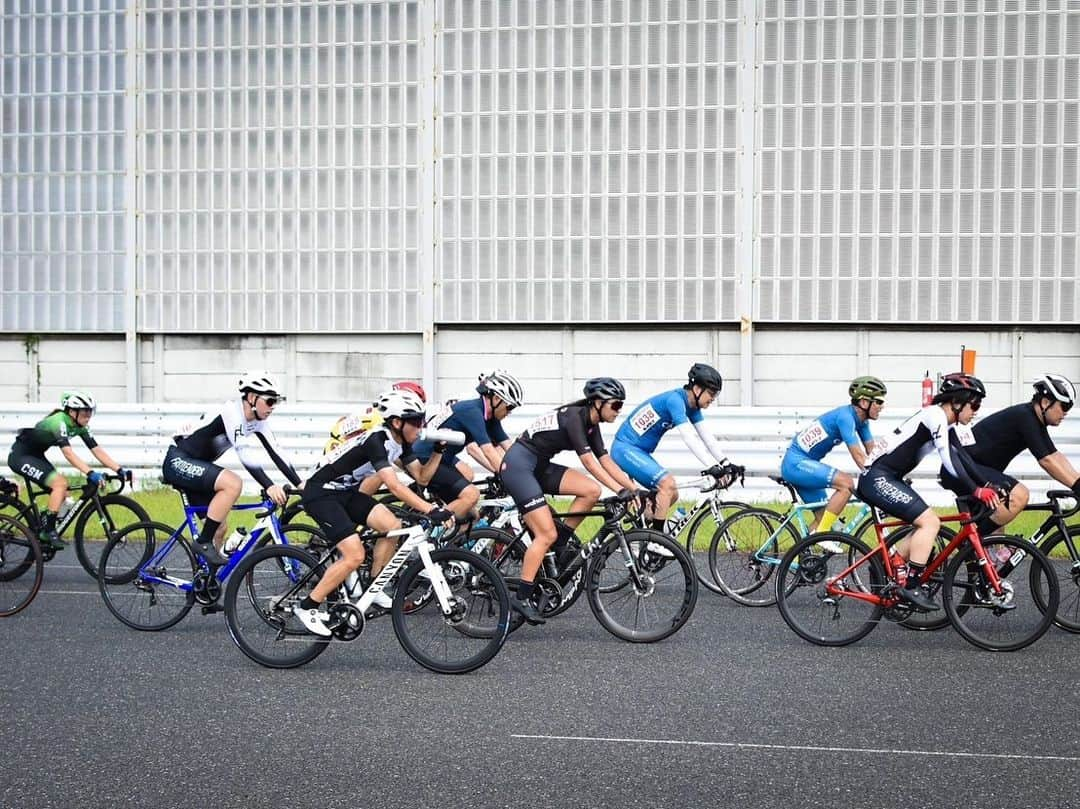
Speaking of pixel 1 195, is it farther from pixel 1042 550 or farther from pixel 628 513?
pixel 1042 550

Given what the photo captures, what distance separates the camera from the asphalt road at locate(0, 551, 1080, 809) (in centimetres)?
611

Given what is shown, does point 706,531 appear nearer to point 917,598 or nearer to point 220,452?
point 917,598

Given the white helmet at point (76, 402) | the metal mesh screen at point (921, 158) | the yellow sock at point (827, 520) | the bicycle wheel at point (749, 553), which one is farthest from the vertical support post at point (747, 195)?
the white helmet at point (76, 402)

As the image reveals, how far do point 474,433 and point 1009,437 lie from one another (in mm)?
4498

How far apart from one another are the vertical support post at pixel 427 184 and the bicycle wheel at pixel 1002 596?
1266 cm

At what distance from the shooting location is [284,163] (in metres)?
21.3

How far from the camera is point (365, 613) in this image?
28.8ft

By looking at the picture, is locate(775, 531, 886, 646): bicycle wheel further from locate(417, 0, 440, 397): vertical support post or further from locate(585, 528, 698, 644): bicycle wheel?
locate(417, 0, 440, 397): vertical support post

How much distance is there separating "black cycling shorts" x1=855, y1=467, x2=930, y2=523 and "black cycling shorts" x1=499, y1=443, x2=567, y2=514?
2.26 metres

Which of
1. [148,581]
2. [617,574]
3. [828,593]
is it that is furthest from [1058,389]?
[148,581]

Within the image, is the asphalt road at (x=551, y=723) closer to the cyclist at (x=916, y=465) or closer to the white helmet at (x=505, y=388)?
the cyclist at (x=916, y=465)

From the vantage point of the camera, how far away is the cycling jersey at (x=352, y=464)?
8789mm

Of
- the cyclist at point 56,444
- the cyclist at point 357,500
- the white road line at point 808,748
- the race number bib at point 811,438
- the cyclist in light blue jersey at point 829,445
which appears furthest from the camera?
the cyclist at point 56,444

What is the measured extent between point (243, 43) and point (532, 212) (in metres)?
5.18
